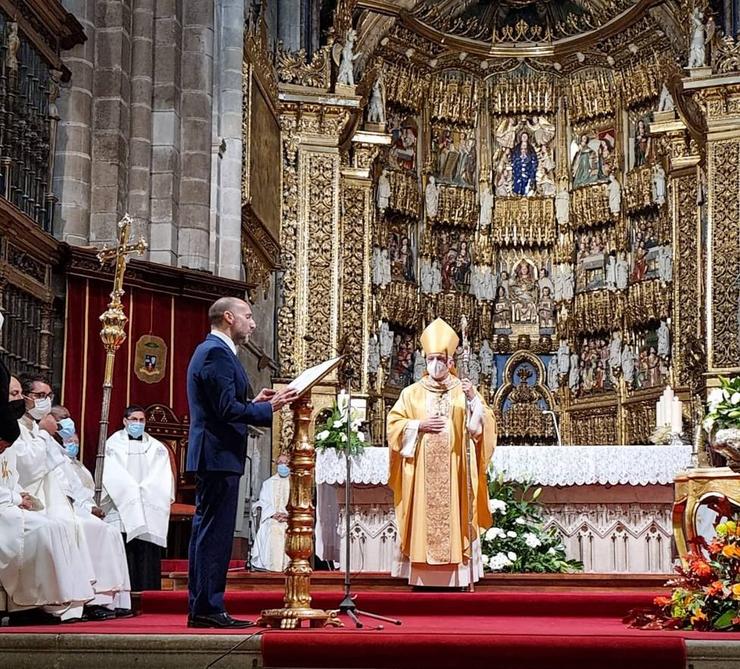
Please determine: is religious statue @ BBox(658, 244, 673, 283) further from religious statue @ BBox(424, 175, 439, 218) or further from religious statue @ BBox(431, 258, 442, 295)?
religious statue @ BBox(424, 175, 439, 218)

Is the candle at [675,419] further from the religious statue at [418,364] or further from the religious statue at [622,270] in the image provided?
the religious statue at [418,364]

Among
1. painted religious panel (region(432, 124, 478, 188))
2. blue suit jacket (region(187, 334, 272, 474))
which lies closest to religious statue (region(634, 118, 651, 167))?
painted religious panel (region(432, 124, 478, 188))

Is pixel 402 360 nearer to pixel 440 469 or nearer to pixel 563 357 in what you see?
pixel 563 357

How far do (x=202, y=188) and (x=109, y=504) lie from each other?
5.24m

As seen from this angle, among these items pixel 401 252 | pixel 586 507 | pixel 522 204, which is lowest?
pixel 586 507

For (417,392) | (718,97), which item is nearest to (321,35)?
(718,97)

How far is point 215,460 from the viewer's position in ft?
20.5

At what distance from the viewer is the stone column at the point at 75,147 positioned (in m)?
12.8

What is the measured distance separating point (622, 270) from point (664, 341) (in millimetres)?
1743

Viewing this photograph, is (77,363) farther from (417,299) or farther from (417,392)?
(417,299)

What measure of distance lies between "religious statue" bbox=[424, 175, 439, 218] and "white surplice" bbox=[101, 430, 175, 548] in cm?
1148

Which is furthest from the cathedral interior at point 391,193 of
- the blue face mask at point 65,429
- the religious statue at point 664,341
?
the blue face mask at point 65,429

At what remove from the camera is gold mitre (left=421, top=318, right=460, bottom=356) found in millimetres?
9625

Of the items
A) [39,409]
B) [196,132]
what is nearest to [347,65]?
[196,132]
